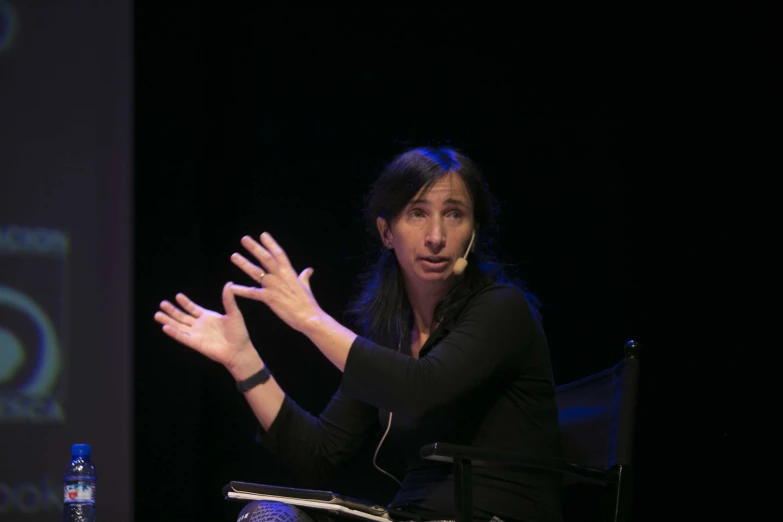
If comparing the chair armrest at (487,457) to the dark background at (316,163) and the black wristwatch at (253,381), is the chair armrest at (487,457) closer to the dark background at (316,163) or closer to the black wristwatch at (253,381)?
the black wristwatch at (253,381)

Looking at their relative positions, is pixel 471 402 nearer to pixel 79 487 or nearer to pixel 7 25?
pixel 79 487

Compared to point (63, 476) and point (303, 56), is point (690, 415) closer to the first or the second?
point (303, 56)

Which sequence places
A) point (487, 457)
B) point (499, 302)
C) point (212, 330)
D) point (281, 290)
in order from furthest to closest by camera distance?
point (212, 330), point (499, 302), point (281, 290), point (487, 457)

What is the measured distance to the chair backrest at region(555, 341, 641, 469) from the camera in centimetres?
166

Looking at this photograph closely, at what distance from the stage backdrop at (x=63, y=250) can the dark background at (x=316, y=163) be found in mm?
74

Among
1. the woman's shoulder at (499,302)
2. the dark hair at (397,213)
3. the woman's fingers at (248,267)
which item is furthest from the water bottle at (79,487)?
the woman's shoulder at (499,302)

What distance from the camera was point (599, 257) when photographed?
262 centimetres

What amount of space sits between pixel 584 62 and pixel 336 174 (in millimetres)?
913

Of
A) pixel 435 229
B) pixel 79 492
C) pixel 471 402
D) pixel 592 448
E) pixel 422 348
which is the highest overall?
pixel 435 229

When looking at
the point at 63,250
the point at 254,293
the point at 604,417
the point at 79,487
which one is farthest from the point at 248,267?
the point at 63,250

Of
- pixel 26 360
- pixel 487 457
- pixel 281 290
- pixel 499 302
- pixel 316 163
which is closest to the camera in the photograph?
pixel 487 457

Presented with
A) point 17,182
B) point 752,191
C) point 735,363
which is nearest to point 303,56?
point 17,182

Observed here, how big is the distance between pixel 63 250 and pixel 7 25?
0.79 metres

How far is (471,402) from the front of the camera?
5.74 ft
